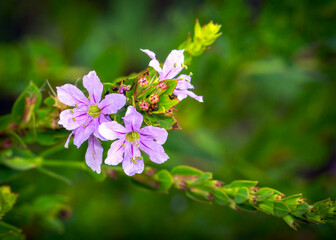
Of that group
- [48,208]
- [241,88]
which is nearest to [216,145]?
[241,88]

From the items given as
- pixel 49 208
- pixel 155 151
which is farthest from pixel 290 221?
pixel 49 208

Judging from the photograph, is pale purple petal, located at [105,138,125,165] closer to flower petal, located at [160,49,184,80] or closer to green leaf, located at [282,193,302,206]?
flower petal, located at [160,49,184,80]

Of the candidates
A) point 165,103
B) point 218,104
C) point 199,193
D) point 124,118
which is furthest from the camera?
point 218,104

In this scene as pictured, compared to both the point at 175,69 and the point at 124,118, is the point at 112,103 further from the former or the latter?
the point at 175,69

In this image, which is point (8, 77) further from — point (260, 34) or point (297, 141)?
point (297, 141)

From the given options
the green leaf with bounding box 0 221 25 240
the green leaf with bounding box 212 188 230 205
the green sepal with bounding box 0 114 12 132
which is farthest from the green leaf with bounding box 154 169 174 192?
the green sepal with bounding box 0 114 12 132

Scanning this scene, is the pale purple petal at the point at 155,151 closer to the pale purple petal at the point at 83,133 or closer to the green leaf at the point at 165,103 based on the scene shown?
the green leaf at the point at 165,103

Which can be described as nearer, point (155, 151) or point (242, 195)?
point (155, 151)
